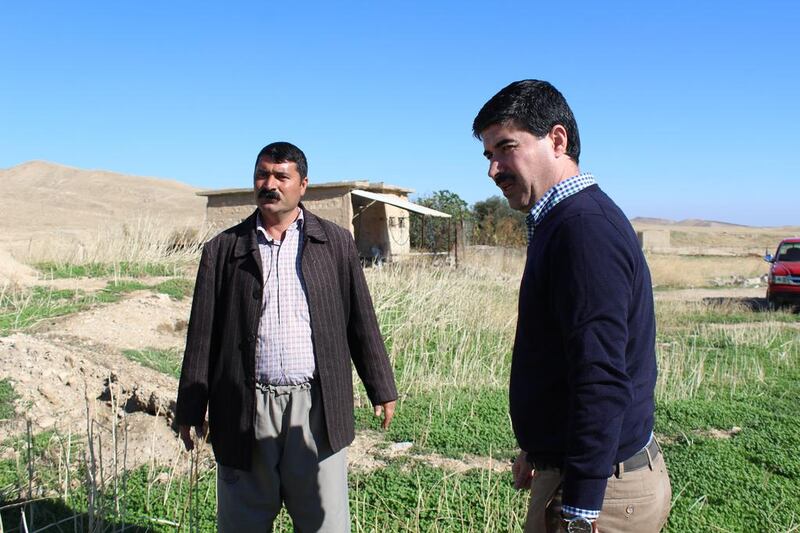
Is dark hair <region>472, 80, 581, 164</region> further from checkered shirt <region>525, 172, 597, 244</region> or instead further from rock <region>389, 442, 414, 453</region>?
rock <region>389, 442, 414, 453</region>

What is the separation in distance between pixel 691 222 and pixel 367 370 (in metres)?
196

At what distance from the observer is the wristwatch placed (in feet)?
5.40

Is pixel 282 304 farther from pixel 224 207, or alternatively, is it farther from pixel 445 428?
pixel 224 207

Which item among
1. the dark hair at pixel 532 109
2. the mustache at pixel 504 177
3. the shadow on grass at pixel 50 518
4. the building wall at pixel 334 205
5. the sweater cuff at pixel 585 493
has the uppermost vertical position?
the building wall at pixel 334 205

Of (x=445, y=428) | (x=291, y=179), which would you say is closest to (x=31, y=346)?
(x=445, y=428)

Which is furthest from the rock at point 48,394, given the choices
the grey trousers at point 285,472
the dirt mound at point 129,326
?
the grey trousers at point 285,472

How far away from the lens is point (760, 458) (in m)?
5.01

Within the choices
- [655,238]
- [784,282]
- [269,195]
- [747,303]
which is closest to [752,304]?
[747,303]

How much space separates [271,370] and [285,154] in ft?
3.12

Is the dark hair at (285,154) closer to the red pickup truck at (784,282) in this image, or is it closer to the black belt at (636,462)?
the black belt at (636,462)

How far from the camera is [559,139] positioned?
1919 mm

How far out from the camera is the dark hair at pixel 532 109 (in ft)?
6.16

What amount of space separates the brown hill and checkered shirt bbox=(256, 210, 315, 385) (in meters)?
34.8

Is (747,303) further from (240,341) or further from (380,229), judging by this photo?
(240,341)
